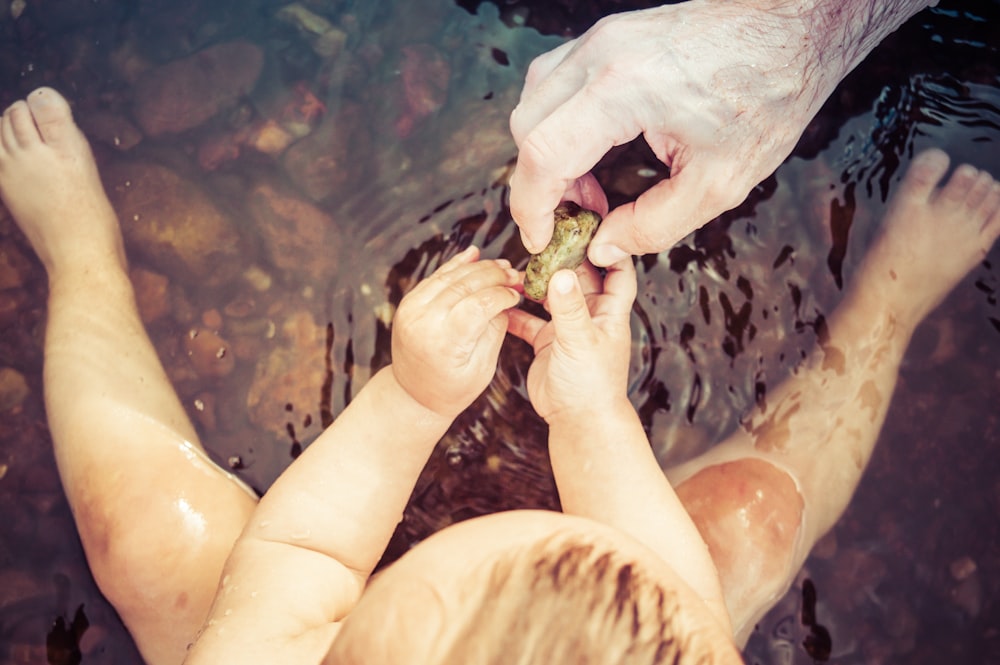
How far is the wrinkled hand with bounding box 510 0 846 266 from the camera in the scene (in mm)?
1844

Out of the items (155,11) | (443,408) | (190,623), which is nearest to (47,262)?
(155,11)

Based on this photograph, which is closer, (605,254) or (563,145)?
(563,145)

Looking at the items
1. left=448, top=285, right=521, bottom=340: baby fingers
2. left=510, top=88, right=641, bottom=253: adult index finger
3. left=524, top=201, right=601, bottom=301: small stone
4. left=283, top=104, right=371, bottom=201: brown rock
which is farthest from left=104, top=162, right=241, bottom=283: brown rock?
left=510, top=88, right=641, bottom=253: adult index finger

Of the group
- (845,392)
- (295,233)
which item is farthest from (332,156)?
(845,392)

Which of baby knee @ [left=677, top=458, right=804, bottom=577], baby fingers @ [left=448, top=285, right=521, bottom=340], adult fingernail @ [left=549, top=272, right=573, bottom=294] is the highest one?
adult fingernail @ [left=549, top=272, right=573, bottom=294]

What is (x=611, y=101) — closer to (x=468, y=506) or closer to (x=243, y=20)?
(x=468, y=506)

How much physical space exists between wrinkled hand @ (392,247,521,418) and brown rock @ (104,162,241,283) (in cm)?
93

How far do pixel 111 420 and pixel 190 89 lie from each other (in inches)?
50.6

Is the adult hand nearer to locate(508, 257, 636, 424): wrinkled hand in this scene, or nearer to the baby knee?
locate(508, 257, 636, 424): wrinkled hand

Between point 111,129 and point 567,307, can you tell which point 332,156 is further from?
point 567,307

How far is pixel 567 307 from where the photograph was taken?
2117mm

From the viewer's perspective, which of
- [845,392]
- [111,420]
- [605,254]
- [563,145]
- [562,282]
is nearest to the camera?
[563,145]

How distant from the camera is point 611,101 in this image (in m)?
1.85

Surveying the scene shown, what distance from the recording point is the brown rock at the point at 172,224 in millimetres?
2762
